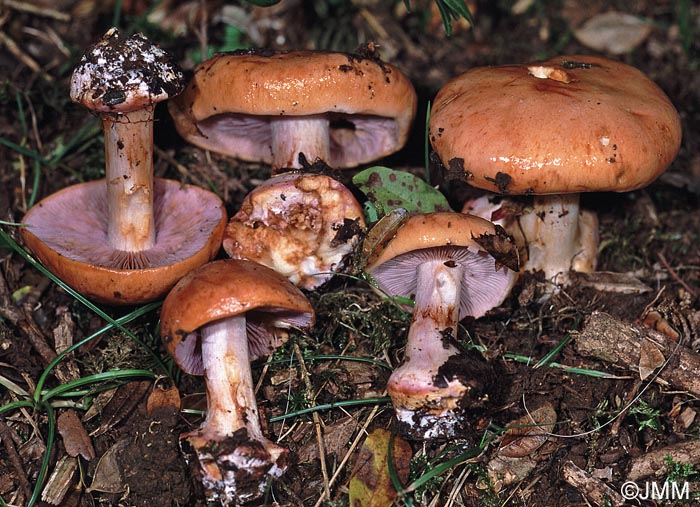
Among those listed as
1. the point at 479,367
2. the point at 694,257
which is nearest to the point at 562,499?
the point at 479,367

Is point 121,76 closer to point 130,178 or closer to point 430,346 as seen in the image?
point 130,178

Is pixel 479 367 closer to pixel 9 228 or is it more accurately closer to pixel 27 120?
pixel 9 228

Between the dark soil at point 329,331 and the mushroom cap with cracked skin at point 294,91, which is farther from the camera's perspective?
the mushroom cap with cracked skin at point 294,91

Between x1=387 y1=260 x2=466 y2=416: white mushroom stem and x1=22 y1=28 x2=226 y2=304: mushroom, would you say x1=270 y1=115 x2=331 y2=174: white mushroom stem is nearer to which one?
x1=22 y1=28 x2=226 y2=304: mushroom

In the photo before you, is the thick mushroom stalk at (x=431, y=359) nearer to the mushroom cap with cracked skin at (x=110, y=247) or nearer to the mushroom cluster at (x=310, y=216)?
the mushroom cluster at (x=310, y=216)

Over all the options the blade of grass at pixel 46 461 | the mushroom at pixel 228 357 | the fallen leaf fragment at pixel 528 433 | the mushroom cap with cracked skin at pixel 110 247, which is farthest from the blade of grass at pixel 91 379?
the fallen leaf fragment at pixel 528 433

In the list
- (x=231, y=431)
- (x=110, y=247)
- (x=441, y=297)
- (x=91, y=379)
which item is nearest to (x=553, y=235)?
(x=441, y=297)

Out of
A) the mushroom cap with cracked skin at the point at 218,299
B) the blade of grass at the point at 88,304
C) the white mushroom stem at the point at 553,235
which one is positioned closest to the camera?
the mushroom cap with cracked skin at the point at 218,299
